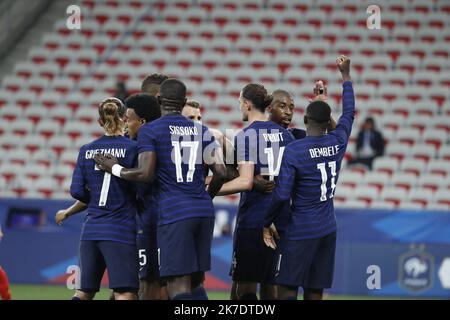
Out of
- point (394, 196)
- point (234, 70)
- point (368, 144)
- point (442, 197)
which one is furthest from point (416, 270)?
point (234, 70)

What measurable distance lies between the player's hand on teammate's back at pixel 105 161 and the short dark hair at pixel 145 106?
64cm

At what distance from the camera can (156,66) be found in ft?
65.4

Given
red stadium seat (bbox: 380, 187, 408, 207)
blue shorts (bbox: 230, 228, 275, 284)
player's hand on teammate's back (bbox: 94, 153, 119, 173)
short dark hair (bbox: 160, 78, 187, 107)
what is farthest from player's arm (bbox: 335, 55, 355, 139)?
red stadium seat (bbox: 380, 187, 408, 207)

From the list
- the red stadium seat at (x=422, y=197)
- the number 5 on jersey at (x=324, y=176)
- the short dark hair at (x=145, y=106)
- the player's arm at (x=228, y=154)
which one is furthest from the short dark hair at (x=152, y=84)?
the red stadium seat at (x=422, y=197)

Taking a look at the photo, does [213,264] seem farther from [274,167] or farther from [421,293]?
[274,167]

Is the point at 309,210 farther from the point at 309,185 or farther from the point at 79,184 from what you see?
the point at 79,184

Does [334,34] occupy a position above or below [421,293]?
above

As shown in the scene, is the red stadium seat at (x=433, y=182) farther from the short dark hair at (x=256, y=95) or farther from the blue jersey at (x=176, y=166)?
the blue jersey at (x=176, y=166)

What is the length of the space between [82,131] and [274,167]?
10.7 metres

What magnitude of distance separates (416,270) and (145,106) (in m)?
6.71

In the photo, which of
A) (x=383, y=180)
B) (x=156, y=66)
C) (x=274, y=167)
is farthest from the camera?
(x=156, y=66)

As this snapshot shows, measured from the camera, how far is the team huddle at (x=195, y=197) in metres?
7.73
